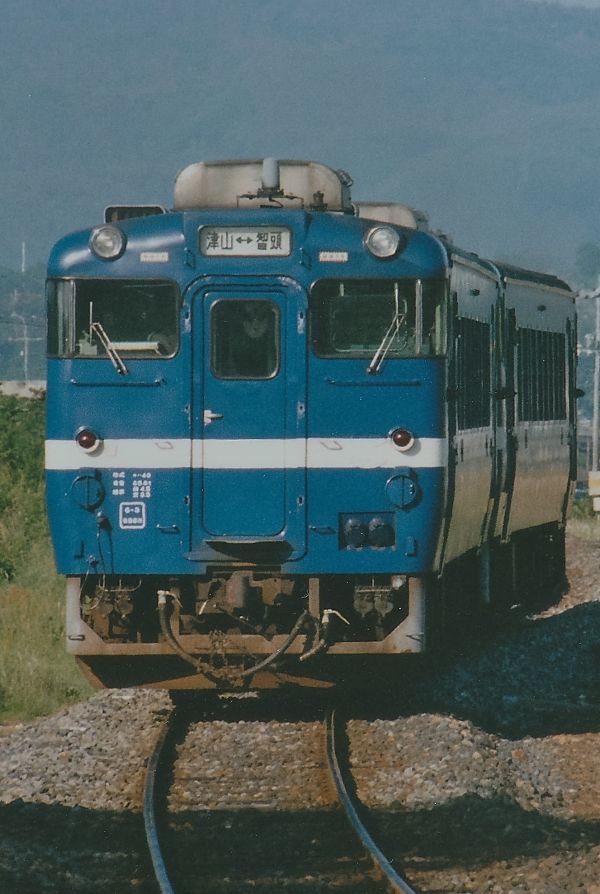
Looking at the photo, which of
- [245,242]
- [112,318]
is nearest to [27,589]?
[112,318]

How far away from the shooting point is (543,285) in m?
17.1

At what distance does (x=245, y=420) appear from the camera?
1094 cm

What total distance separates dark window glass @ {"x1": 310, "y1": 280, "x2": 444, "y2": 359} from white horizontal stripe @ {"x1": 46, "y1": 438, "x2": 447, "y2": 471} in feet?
1.84

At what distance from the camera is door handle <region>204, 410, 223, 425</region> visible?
35.8 feet

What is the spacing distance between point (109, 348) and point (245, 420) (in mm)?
940

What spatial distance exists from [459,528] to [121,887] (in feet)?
17.6

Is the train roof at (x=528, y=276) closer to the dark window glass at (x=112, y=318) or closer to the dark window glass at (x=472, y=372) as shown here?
the dark window glass at (x=472, y=372)

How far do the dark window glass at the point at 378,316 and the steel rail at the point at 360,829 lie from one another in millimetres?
2377

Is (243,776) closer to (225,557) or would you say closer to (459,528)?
(225,557)

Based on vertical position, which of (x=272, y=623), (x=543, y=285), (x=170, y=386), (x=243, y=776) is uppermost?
(x=543, y=285)

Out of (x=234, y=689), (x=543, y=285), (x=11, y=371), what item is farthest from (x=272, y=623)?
(x=11, y=371)

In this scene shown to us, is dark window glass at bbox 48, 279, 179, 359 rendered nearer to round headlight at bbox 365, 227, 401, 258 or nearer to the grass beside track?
round headlight at bbox 365, 227, 401, 258

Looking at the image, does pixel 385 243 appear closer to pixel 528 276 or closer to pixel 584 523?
pixel 528 276

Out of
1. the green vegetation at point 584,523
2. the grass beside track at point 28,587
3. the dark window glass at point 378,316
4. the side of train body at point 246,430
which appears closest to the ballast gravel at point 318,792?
the side of train body at point 246,430
